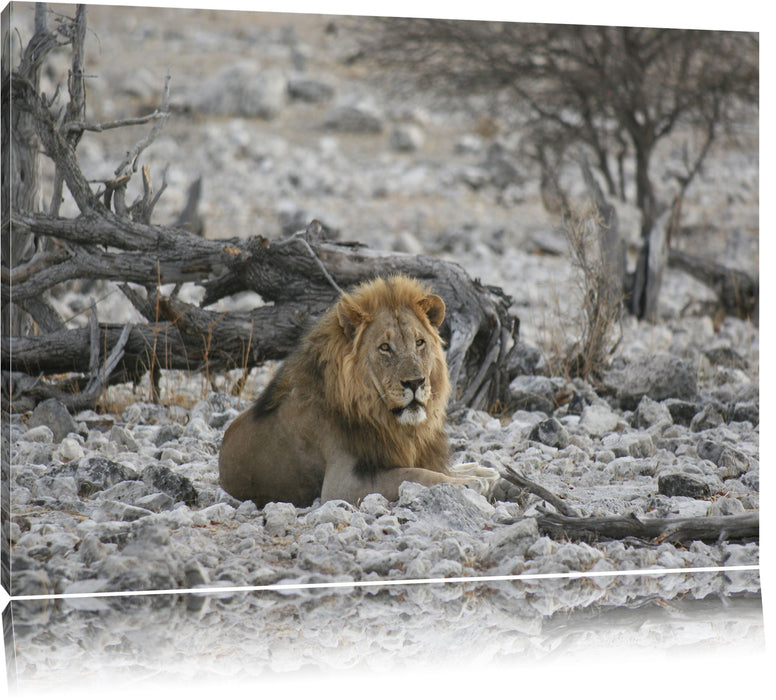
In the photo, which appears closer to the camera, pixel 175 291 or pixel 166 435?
pixel 166 435

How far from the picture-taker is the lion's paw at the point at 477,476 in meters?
4.74

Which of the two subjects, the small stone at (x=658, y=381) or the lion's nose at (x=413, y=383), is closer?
the lion's nose at (x=413, y=383)

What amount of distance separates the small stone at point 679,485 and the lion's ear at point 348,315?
1.55m

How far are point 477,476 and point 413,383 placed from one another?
2.12 feet

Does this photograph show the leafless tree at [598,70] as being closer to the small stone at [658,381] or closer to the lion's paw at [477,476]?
the small stone at [658,381]

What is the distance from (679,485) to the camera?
5059 mm

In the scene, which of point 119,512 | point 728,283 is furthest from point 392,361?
point 728,283

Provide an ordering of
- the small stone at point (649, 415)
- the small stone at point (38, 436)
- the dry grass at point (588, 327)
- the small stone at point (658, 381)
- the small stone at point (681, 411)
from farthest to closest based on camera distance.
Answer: the dry grass at point (588, 327) → the small stone at point (658, 381) → the small stone at point (681, 411) → the small stone at point (649, 415) → the small stone at point (38, 436)

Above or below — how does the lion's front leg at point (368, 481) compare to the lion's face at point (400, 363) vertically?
below

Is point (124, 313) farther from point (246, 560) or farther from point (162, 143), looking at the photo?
point (162, 143)

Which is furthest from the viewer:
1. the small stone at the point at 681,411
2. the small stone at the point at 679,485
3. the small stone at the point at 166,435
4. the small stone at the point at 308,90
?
the small stone at the point at 308,90

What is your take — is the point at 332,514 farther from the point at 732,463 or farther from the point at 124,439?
the point at 732,463

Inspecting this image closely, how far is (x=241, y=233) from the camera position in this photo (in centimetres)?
1232

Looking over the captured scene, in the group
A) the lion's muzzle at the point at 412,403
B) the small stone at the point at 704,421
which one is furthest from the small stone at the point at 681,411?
the lion's muzzle at the point at 412,403
